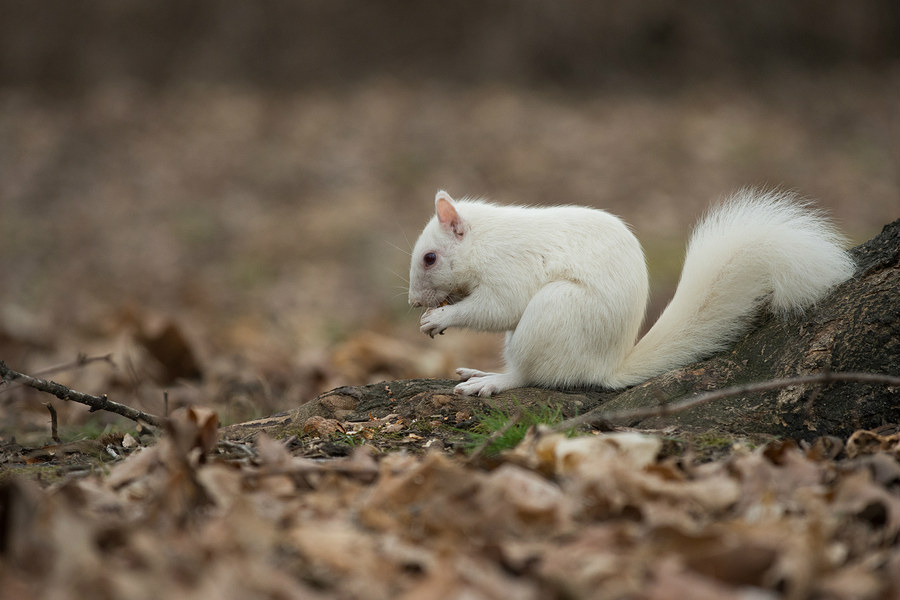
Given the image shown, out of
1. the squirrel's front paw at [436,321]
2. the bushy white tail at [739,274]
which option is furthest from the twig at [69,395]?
the bushy white tail at [739,274]

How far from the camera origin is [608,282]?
3045mm

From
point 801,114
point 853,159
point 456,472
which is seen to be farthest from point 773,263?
point 801,114

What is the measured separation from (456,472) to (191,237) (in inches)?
305

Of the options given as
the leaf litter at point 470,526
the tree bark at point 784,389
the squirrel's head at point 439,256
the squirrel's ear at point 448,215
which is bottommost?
the leaf litter at point 470,526

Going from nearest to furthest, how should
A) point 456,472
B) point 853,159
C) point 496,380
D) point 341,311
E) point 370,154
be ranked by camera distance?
point 456,472, point 496,380, point 341,311, point 853,159, point 370,154

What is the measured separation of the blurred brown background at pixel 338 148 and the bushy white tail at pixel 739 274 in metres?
2.13

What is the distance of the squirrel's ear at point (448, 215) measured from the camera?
10.9 feet

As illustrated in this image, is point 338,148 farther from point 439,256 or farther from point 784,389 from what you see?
point 784,389

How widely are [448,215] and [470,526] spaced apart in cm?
181

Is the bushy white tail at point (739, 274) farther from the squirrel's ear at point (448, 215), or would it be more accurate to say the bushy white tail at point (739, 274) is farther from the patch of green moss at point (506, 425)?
the squirrel's ear at point (448, 215)

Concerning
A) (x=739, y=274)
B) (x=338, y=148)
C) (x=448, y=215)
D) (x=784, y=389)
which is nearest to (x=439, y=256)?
(x=448, y=215)

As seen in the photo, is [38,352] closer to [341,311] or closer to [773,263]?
[341,311]

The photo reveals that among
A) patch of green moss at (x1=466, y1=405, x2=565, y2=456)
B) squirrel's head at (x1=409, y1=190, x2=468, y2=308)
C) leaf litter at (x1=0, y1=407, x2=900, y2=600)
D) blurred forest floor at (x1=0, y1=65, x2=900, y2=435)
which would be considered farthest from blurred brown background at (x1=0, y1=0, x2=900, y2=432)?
leaf litter at (x1=0, y1=407, x2=900, y2=600)

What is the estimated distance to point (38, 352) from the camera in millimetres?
5543
